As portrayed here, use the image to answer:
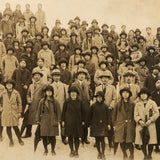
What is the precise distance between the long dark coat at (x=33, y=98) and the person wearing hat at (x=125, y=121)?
6.97 feet

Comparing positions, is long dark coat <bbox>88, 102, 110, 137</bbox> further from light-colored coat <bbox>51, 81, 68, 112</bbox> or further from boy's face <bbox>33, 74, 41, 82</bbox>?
boy's face <bbox>33, 74, 41, 82</bbox>

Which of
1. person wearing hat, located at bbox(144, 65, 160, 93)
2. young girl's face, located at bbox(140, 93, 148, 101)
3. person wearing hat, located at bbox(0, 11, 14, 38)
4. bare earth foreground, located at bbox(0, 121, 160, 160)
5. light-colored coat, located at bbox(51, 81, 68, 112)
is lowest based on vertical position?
bare earth foreground, located at bbox(0, 121, 160, 160)

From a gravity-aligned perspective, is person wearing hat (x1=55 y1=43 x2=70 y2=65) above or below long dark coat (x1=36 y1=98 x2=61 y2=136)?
above

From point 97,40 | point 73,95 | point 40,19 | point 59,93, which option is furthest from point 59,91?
point 40,19

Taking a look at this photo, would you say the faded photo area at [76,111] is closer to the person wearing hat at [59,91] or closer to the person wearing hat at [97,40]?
the person wearing hat at [59,91]

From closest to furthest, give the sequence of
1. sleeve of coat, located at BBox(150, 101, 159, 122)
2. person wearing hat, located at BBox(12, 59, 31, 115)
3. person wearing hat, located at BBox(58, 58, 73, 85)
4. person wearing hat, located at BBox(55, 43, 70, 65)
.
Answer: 1. sleeve of coat, located at BBox(150, 101, 159, 122)
2. person wearing hat, located at BBox(12, 59, 31, 115)
3. person wearing hat, located at BBox(58, 58, 73, 85)
4. person wearing hat, located at BBox(55, 43, 70, 65)

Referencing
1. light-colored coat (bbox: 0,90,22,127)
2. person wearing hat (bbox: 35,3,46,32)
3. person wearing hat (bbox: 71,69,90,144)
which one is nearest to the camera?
light-colored coat (bbox: 0,90,22,127)

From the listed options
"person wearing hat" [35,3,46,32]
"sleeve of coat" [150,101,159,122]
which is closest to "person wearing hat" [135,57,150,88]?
"sleeve of coat" [150,101,159,122]

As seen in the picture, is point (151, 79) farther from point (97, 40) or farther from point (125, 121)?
point (97, 40)

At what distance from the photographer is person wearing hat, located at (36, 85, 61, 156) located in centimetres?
684

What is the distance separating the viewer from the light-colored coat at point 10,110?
723 cm

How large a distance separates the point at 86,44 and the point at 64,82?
148 inches

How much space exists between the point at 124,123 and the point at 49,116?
5.87ft

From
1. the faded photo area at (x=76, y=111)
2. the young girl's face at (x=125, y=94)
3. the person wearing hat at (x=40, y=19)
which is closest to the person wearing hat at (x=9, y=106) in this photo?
the faded photo area at (x=76, y=111)
